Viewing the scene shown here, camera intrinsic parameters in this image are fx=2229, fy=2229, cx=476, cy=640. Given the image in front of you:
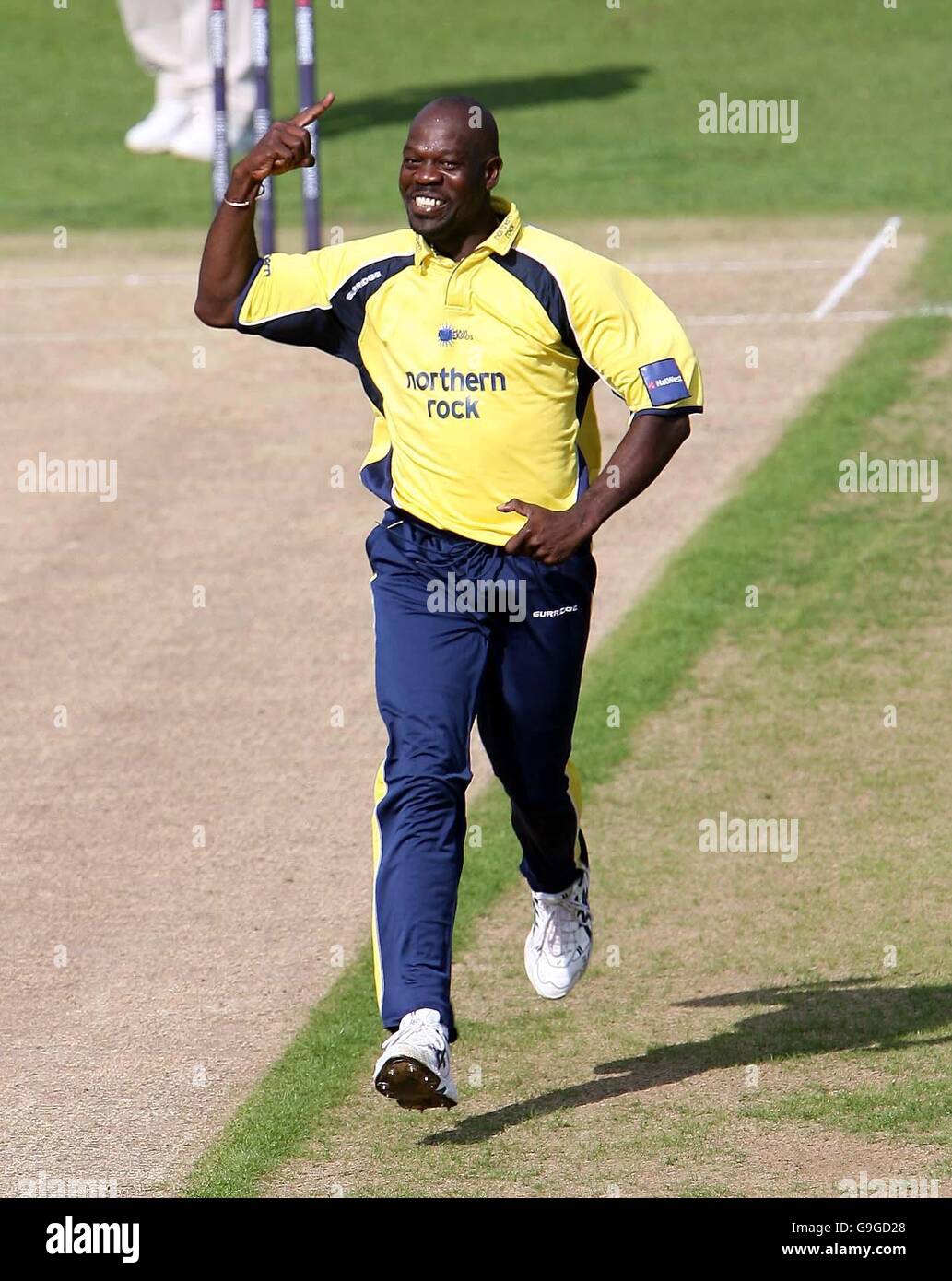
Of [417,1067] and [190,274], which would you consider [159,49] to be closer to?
[190,274]

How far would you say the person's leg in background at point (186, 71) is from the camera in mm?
21641

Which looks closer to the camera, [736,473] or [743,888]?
[743,888]

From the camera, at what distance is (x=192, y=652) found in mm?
9711

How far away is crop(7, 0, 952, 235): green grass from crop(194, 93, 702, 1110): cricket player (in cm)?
1277

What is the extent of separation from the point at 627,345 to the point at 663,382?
0.44 ft

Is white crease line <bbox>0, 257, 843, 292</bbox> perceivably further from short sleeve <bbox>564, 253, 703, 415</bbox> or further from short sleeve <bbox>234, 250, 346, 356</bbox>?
short sleeve <bbox>564, 253, 703, 415</bbox>

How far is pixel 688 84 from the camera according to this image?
81.3 feet

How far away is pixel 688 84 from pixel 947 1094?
800 inches

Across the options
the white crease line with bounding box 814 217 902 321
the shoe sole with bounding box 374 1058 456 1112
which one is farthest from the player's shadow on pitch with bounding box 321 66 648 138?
the shoe sole with bounding box 374 1058 456 1112

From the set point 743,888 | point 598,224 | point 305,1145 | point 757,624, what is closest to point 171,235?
point 598,224

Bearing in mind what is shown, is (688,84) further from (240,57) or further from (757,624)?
(757,624)

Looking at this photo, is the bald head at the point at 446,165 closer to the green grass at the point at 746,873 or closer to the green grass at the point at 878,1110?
the green grass at the point at 746,873
